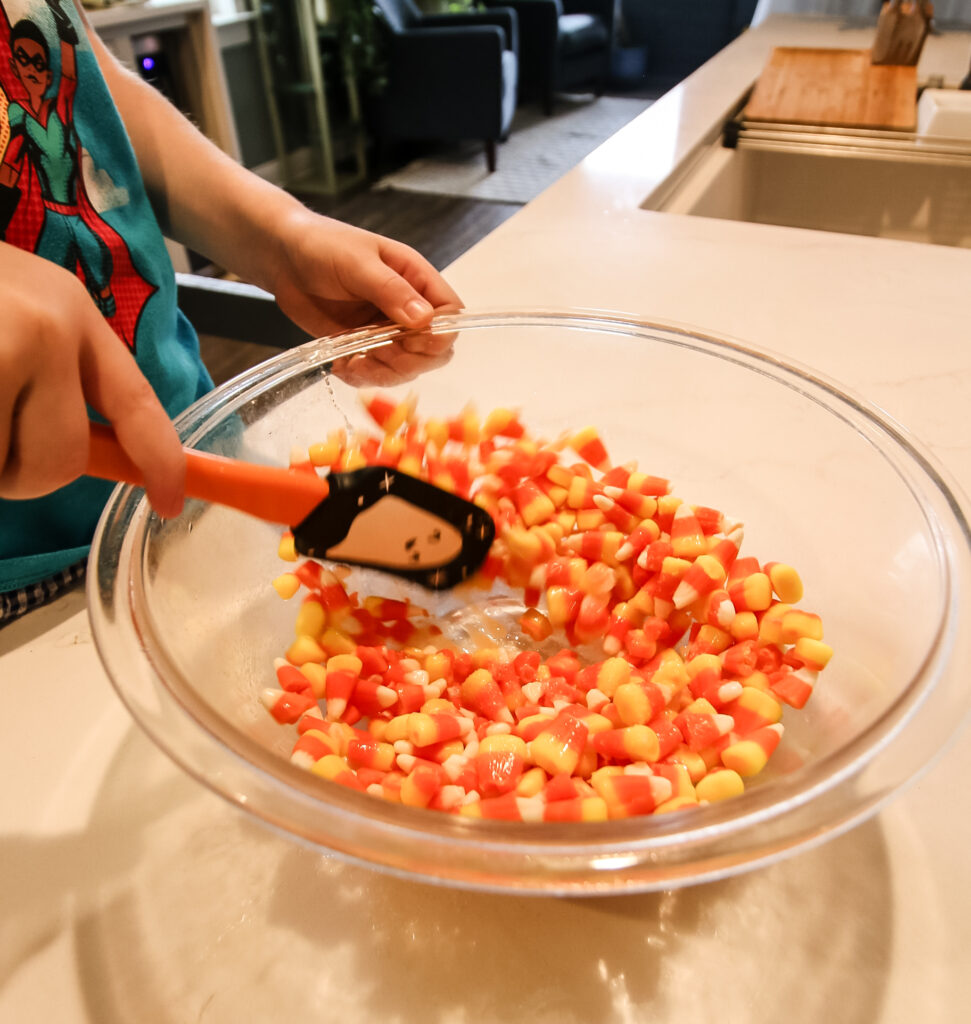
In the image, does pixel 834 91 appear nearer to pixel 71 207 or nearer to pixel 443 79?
pixel 71 207

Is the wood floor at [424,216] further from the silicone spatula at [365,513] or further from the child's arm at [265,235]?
the silicone spatula at [365,513]

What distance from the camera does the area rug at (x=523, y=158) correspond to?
5.09 m

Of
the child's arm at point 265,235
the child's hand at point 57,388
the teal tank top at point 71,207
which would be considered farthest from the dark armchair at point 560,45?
the child's hand at point 57,388

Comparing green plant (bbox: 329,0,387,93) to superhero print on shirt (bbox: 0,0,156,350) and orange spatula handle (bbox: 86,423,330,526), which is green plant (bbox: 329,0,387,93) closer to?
superhero print on shirt (bbox: 0,0,156,350)

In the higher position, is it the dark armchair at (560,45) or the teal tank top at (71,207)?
the teal tank top at (71,207)

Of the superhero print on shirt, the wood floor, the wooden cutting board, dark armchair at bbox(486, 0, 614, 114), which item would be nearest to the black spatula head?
the superhero print on shirt

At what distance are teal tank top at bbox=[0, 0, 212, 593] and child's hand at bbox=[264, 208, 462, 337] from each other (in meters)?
0.19

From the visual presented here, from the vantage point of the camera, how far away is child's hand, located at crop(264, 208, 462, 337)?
918 mm

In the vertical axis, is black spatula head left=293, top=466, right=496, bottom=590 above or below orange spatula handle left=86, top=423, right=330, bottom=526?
below

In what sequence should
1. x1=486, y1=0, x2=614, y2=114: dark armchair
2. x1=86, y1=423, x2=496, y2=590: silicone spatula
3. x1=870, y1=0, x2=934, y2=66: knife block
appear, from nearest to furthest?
x1=86, y1=423, x2=496, y2=590: silicone spatula < x1=870, y1=0, x2=934, y2=66: knife block < x1=486, y1=0, x2=614, y2=114: dark armchair

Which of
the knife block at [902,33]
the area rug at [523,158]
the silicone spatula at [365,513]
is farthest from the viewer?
the area rug at [523,158]

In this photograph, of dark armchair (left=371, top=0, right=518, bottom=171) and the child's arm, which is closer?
the child's arm

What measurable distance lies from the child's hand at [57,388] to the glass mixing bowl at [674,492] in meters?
0.09

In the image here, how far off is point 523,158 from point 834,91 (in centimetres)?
374
